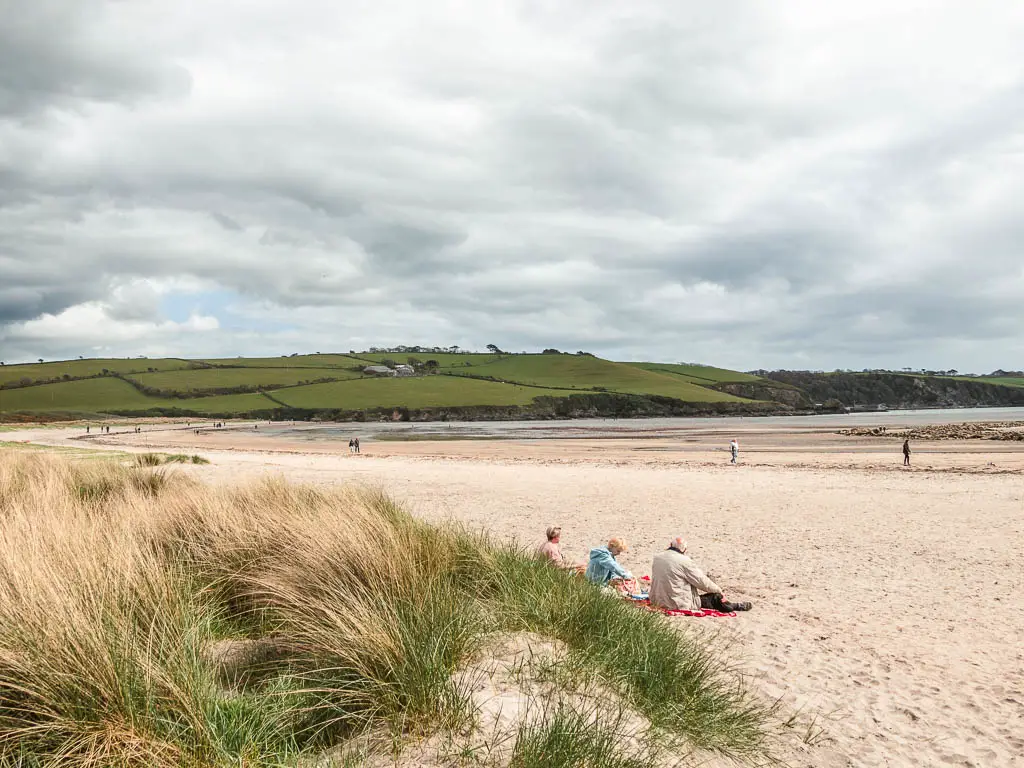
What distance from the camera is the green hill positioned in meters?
128

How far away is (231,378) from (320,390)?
24399 mm

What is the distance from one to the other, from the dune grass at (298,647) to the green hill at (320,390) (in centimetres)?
12039

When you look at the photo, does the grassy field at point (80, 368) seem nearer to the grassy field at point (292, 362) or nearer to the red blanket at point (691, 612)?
the grassy field at point (292, 362)

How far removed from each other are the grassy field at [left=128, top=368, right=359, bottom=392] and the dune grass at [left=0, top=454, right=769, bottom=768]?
481 ft

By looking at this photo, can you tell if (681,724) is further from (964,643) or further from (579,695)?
(964,643)

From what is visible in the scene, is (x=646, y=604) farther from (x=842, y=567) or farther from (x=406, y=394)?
(x=406, y=394)

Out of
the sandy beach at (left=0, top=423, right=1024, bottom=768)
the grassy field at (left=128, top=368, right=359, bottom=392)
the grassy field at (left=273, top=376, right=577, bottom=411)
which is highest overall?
the grassy field at (left=128, top=368, right=359, bottom=392)

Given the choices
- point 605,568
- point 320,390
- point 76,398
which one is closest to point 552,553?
point 605,568

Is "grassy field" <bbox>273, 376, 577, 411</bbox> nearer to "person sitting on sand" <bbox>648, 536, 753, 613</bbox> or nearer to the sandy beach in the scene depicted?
the sandy beach

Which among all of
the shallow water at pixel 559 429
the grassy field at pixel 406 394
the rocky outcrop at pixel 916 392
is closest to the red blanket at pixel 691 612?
the shallow water at pixel 559 429

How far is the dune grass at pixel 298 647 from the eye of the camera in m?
3.33

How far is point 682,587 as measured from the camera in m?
8.51

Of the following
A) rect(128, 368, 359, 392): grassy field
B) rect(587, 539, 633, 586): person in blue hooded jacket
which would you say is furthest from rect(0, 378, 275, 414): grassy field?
rect(587, 539, 633, 586): person in blue hooded jacket

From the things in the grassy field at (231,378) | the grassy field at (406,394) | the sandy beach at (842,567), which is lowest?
the sandy beach at (842,567)
